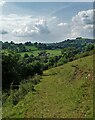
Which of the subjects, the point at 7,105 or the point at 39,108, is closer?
the point at 39,108

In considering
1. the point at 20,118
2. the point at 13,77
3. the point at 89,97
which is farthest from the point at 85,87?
the point at 13,77

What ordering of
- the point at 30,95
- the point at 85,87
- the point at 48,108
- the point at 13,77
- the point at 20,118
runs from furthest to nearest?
1. the point at 13,77
2. the point at 30,95
3. the point at 85,87
4. the point at 48,108
5. the point at 20,118

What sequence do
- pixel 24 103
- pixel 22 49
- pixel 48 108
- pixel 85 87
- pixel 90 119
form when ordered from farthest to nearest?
pixel 22 49, pixel 85 87, pixel 24 103, pixel 48 108, pixel 90 119

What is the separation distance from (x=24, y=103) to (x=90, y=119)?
33.1ft

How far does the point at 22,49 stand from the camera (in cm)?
17162

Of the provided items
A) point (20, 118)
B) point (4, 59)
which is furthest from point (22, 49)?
point (20, 118)

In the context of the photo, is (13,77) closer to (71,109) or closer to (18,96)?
(18,96)

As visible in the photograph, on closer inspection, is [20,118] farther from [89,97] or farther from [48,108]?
[89,97]

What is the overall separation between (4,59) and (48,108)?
4348 centimetres

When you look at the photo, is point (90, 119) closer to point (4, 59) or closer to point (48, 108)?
point (48, 108)

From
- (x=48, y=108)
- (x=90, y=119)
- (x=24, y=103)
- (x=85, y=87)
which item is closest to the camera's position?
(x=90, y=119)

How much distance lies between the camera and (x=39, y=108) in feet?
78.3

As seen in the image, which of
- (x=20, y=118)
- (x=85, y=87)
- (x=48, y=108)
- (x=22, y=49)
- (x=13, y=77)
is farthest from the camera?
(x=22, y=49)

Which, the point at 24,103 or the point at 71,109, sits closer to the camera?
the point at 71,109
